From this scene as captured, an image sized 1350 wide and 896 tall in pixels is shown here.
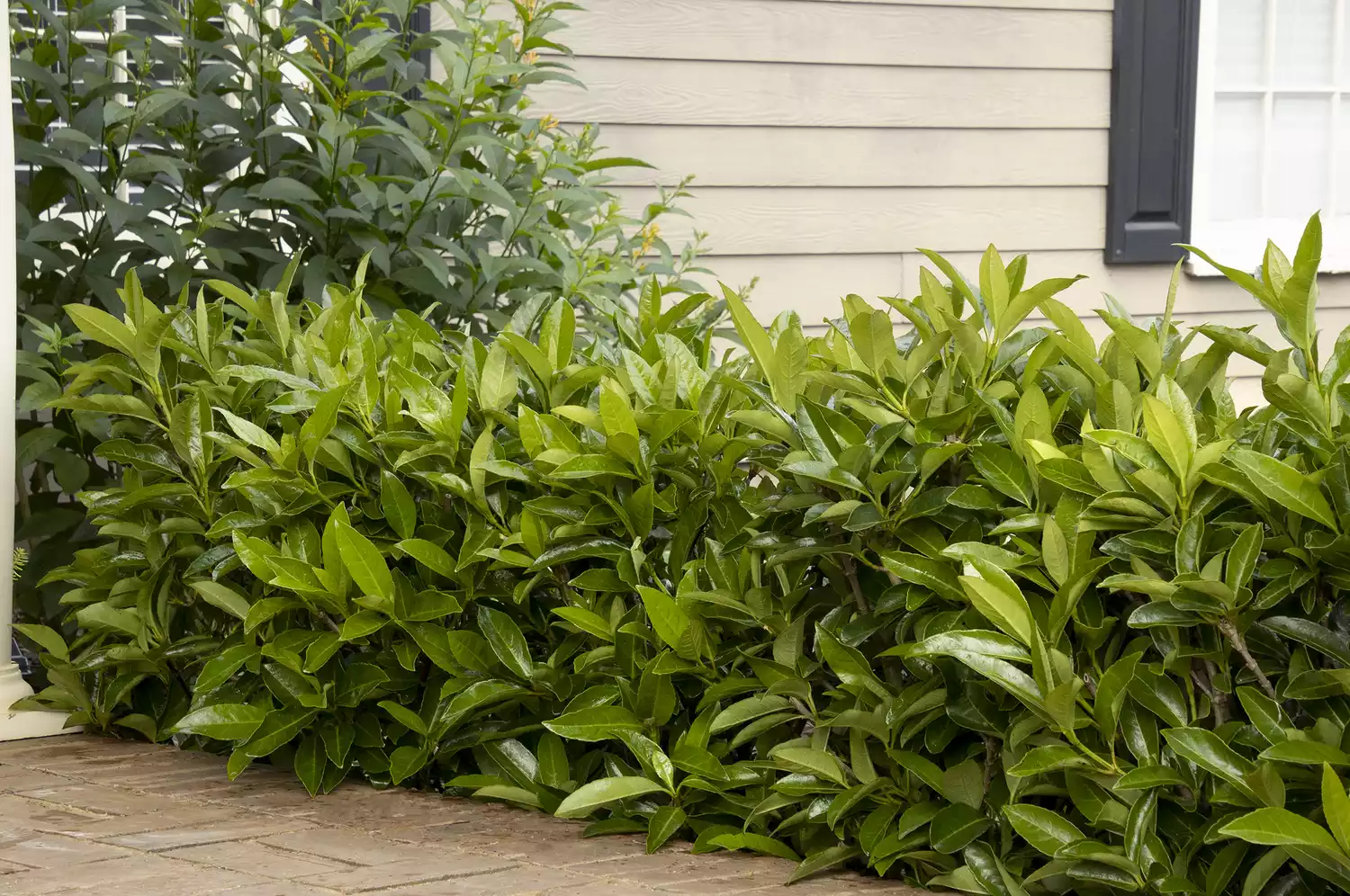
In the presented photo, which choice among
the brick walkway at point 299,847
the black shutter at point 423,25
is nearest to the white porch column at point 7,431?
the brick walkway at point 299,847

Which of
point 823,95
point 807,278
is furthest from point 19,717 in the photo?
point 823,95

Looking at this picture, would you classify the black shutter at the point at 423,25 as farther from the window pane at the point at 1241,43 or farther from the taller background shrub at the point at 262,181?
the window pane at the point at 1241,43

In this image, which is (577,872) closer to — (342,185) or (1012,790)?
(1012,790)

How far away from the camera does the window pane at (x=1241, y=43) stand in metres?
6.35

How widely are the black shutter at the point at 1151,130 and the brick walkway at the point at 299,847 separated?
174 inches

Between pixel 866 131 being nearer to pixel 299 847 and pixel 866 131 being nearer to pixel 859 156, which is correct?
pixel 859 156

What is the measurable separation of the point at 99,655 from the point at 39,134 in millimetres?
1472

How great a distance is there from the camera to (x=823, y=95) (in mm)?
5527

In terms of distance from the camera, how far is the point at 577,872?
208 centimetres

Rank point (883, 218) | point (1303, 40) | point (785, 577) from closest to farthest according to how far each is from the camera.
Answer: point (785, 577) < point (883, 218) < point (1303, 40)

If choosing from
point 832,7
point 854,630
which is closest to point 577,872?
point 854,630

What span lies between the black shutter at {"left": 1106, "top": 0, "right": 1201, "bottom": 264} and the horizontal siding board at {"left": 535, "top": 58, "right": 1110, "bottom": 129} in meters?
0.12


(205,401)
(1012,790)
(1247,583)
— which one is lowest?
(1012,790)

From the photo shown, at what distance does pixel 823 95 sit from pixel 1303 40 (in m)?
2.60
